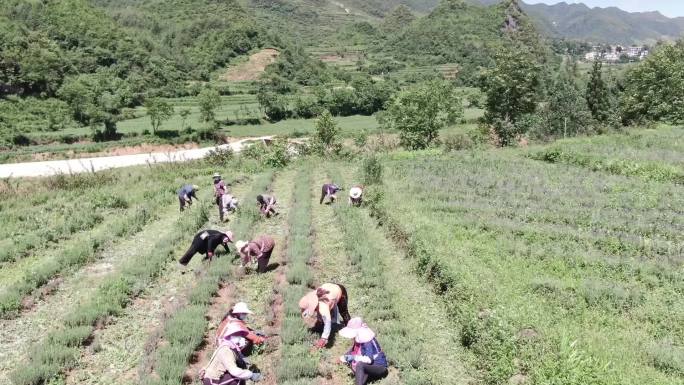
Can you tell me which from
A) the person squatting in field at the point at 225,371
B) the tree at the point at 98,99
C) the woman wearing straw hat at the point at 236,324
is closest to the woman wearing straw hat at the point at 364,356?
the woman wearing straw hat at the point at 236,324

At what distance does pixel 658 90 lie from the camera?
45.4 metres

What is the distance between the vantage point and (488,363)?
26.6ft

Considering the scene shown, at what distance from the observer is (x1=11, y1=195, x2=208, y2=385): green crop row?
809cm

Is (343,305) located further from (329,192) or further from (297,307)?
(329,192)

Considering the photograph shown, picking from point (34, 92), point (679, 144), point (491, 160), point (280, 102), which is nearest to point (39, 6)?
point (34, 92)

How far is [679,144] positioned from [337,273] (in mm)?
26174

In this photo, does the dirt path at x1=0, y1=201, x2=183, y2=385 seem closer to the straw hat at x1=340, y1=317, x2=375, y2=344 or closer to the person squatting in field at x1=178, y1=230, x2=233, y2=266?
the person squatting in field at x1=178, y1=230, x2=233, y2=266

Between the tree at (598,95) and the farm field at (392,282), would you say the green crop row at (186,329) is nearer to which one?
the farm field at (392,282)

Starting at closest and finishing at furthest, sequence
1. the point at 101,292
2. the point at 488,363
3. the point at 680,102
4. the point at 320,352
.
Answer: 1. the point at 488,363
2. the point at 320,352
3. the point at 101,292
4. the point at 680,102

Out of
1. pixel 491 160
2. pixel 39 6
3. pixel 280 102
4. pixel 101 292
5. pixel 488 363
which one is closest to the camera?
pixel 488 363

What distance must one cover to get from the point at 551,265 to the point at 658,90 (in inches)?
1651

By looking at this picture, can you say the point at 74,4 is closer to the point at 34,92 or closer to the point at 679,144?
the point at 34,92

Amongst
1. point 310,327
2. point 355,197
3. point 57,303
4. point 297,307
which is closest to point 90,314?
point 57,303

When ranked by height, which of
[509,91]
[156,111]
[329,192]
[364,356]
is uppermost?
[509,91]
